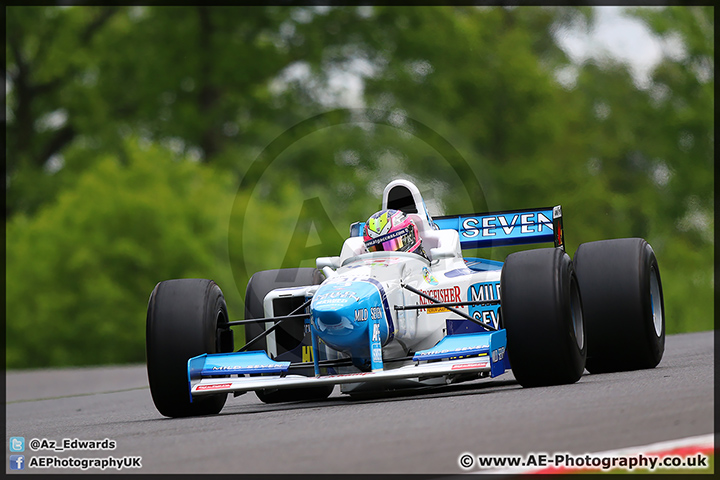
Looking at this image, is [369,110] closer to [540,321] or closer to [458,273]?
[458,273]

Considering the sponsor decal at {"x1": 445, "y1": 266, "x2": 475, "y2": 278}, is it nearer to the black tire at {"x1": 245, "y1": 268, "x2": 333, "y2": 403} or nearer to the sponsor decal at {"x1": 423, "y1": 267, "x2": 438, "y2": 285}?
the sponsor decal at {"x1": 423, "y1": 267, "x2": 438, "y2": 285}

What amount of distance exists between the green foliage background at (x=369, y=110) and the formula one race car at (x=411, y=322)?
68.3ft

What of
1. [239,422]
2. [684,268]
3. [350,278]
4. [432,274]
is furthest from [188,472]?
[684,268]

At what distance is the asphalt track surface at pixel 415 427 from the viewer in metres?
5.45

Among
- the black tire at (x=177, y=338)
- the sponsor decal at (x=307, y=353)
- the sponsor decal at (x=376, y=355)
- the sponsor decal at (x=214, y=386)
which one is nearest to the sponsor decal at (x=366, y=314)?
the sponsor decal at (x=376, y=355)

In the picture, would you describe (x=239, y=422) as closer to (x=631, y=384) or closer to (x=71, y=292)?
(x=631, y=384)

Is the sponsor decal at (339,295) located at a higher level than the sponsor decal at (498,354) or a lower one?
higher

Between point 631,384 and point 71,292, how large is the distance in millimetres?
20285

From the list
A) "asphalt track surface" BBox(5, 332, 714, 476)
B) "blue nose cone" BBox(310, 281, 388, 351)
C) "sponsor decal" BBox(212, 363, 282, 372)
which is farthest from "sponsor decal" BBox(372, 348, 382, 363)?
"sponsor decal" BBox(212, 363, 282, 372)

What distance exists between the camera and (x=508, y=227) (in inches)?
441

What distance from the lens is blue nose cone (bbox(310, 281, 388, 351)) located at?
820cm

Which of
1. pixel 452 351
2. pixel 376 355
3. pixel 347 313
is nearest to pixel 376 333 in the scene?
pixel 376 355

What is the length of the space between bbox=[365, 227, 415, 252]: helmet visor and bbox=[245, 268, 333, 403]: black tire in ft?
4.72

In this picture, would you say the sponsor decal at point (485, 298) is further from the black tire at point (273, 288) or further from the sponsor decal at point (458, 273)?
the black tire at point (273, 288)
